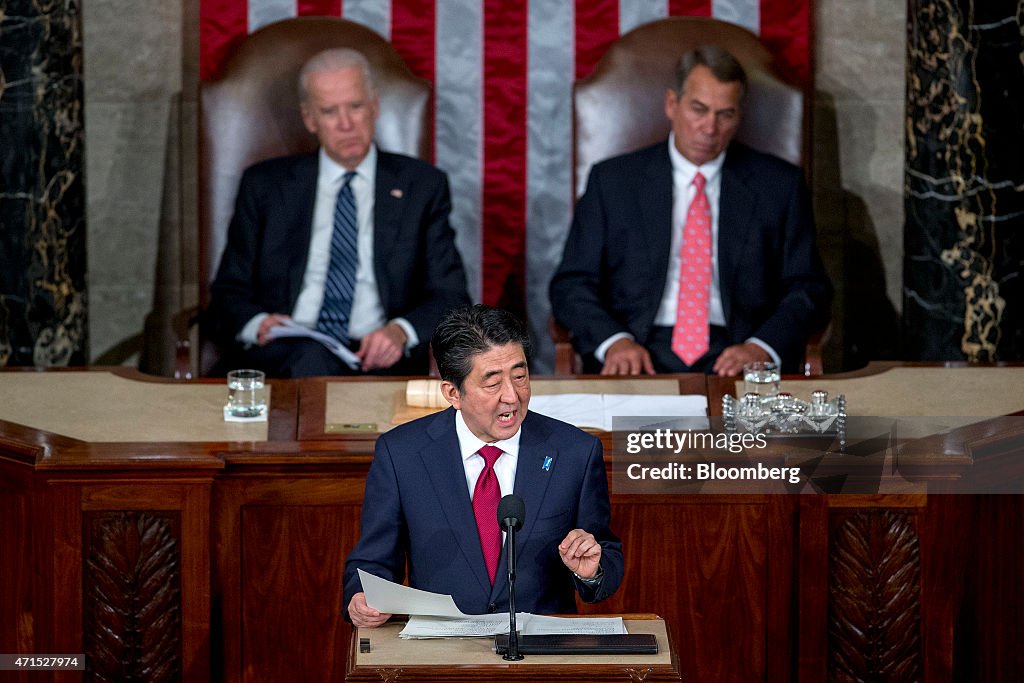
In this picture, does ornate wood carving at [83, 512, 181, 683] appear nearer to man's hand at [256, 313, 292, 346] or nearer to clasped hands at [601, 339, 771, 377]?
man's hand at [256, 313, 292, 346]

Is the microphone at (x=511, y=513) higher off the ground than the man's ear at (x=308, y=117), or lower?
lower

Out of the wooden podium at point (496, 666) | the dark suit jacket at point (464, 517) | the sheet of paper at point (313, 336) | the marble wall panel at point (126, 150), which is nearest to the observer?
the wooden podium at point (496, 666)

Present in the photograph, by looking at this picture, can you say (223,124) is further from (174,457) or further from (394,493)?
(394,493)

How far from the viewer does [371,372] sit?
15.9ft

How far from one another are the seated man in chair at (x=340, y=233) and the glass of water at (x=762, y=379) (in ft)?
4.38

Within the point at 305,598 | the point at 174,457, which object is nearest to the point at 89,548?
the point at 174,457

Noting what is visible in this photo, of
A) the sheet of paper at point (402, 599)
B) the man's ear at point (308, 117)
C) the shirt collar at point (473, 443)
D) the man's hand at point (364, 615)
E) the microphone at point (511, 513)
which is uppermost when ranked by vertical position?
the man's ear at point (308, 117)

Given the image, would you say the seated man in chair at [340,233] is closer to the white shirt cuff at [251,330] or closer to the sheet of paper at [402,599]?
the white shirt cuff at [251,330]

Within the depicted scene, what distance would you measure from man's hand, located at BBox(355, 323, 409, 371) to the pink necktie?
2.92ft

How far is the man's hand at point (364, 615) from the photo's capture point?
256 cm

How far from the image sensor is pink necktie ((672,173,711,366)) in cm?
493

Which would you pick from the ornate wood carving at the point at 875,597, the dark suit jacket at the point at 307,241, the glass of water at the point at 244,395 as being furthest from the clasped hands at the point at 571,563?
the dark suit jacket at the point at 307,241

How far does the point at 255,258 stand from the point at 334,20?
915 mm

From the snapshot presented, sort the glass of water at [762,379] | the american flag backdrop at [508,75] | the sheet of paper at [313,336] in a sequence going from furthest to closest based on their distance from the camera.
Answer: the american flag backdrop at [508,75]
the sheet of paper at [313,336]
the glass of water at [762,379]
